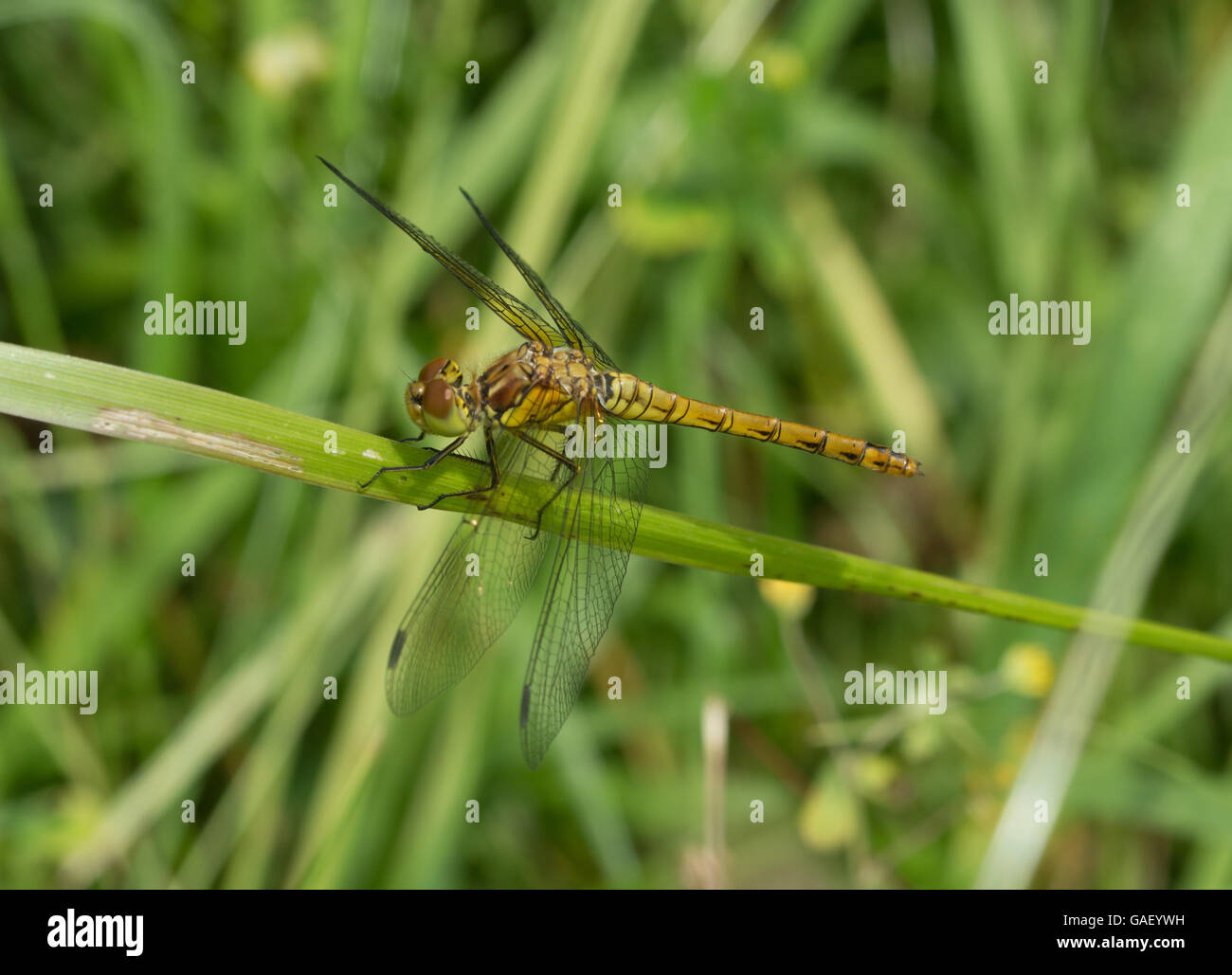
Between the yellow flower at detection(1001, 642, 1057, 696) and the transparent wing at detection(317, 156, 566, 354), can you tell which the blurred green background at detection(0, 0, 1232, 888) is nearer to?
the yellow flower at detection(1001, 642, 1057, 696)

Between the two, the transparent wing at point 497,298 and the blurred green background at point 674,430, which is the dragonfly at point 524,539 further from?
the blurred green background at point 674,430

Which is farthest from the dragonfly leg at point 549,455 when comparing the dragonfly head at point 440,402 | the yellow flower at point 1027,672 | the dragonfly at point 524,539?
the yellow flower at point 1027,672

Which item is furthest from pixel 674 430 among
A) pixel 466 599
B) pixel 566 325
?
pixel 466 599

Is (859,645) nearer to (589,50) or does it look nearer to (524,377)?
(524,377)

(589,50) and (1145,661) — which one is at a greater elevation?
(589,50)

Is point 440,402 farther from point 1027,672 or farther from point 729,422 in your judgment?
point 1027,672

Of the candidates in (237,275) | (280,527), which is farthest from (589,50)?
(280,527)
